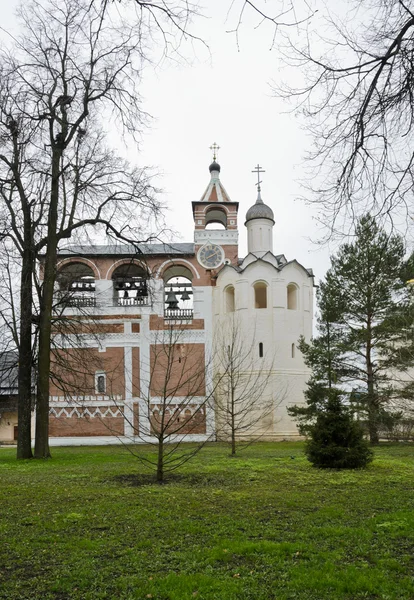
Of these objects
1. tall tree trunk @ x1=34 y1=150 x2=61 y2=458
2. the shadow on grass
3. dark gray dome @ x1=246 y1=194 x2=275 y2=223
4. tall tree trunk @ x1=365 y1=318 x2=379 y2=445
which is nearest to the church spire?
dark gray dome @ x1=246 y1=194 x2=275 y2=223

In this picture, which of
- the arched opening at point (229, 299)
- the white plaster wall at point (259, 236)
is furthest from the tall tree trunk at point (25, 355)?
the white plaster wall at point (259, 236)

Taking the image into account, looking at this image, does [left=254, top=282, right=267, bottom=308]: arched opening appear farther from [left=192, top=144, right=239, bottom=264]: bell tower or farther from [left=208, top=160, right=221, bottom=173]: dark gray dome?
[left=208, top=160, right=221, bottom=173]: dark gray dome

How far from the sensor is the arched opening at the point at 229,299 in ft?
92.2

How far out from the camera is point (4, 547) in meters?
5.64

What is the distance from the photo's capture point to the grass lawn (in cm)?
441

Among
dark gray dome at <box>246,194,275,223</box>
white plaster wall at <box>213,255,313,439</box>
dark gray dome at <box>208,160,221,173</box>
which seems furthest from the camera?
dark gray dome at <box>208,160,221,173</box>

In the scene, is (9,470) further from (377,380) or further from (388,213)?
(377,380)

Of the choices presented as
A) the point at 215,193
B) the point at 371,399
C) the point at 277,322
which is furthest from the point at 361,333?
the point at 215,193

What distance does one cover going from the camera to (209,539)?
19.1 ft

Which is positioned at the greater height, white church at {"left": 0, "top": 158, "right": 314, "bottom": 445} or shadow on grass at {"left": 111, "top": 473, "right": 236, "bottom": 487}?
white church at {"left": 0, "top": 158, "right": 314, "bottom": 445}

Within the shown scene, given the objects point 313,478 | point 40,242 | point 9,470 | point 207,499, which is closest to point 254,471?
point 313,478

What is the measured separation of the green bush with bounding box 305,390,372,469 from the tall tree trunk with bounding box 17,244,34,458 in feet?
27.0

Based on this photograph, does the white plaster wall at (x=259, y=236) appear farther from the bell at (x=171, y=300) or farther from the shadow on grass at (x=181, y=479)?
the shadow on grass at (x=181, y=479)

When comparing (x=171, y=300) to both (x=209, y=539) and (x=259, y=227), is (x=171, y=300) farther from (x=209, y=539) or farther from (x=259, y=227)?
(x=209, y=539)
